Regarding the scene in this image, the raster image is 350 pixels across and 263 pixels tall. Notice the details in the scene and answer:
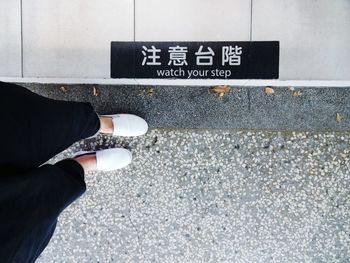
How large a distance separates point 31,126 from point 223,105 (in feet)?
2.70

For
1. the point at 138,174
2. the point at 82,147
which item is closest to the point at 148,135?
the point at 138,174

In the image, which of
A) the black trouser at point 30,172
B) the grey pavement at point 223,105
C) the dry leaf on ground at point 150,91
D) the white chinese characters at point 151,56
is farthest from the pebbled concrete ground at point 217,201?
the black trouser at point 30,172

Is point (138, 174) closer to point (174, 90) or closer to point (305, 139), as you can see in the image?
point (174, 90)

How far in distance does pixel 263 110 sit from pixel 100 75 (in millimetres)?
721

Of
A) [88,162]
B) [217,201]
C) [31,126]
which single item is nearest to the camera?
[31,126]

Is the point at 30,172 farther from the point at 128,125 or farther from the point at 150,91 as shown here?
the point at 150,91

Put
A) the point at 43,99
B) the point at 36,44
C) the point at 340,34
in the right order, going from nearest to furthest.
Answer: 1. the point at 43,99
2. the point at 340,34
3. the point at 36,44

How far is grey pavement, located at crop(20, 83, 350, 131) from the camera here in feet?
5.34

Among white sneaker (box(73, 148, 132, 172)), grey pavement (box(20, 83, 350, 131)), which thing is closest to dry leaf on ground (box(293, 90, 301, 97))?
grey pavement (box(20, 83, 350, 131))

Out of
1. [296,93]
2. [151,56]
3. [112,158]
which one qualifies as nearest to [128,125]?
[112,158]

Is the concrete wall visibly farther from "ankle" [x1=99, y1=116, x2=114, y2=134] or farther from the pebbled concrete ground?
the pebbled concrete ground

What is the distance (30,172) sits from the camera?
1.18 m

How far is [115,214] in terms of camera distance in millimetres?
1716

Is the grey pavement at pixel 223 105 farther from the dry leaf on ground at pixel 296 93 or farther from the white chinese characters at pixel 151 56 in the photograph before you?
the white chinese characters at pixel 151 56
